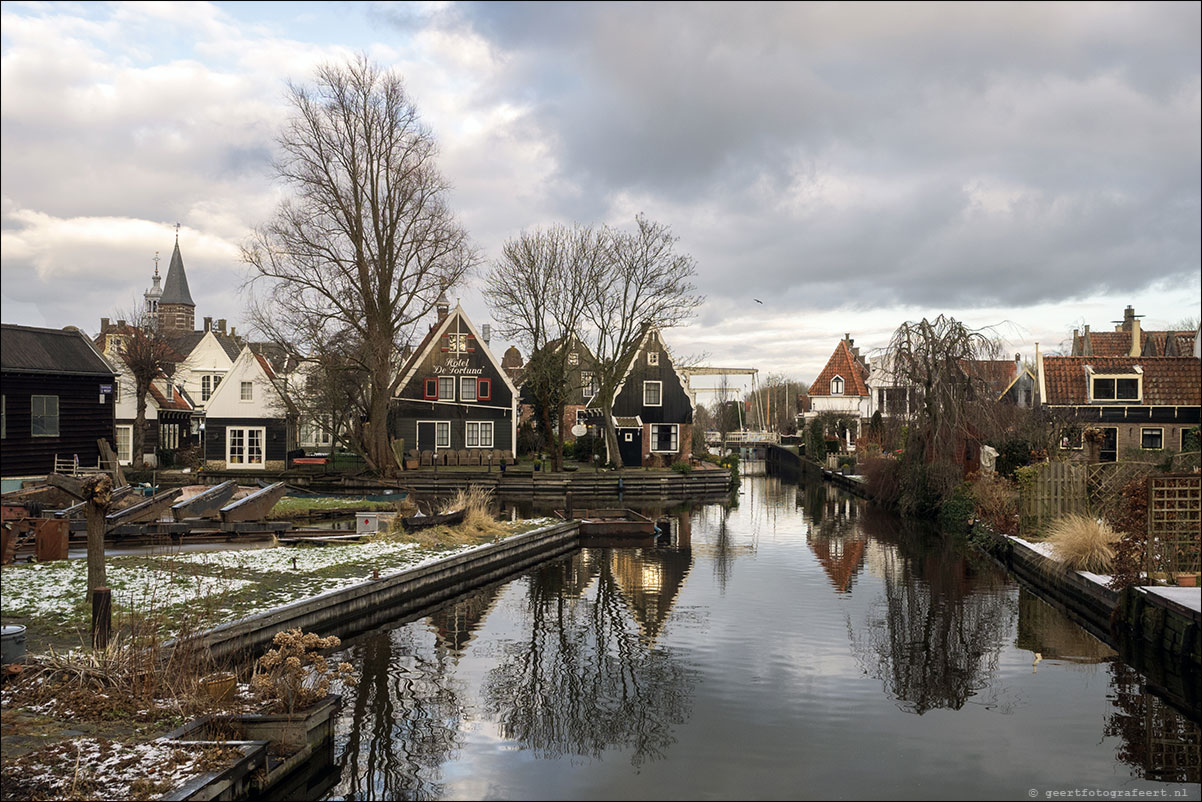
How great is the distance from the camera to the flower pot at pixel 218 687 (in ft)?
30.4

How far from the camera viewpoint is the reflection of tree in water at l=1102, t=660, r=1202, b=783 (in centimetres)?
988

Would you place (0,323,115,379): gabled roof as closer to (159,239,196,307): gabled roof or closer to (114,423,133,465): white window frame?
(114,423,133,465): white window frame

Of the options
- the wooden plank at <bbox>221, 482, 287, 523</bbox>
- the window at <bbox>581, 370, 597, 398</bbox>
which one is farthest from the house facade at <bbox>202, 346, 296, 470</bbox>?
the wooden plank at <bbox>221, 482, 287, 523</bbox>

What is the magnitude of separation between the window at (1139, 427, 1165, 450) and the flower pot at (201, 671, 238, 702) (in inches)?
1870

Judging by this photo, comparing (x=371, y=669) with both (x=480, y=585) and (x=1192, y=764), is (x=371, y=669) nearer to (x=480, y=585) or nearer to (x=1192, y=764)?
(x=480, y=585)

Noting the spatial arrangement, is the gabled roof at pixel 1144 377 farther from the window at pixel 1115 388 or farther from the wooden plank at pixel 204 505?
the wooden plank at pixel 204 505

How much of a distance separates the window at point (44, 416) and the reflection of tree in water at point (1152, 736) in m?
28.3

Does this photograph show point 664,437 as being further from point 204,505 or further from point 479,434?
point 204,505

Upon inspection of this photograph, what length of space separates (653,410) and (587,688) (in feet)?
132

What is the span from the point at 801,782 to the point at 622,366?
3783 centimetres

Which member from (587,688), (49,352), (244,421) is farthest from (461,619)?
(244,421)

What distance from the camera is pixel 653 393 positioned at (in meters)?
52.7

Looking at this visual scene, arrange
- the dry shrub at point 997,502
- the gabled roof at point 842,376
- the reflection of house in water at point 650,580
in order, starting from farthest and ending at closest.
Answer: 1. the gabled roof at point 842,376
2. the dry shrub at point 997,502
3. the reflection of house in water at point 650,580

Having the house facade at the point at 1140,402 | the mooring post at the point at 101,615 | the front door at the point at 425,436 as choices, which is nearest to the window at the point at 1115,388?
the house facade at the point at 1140,402
